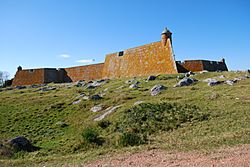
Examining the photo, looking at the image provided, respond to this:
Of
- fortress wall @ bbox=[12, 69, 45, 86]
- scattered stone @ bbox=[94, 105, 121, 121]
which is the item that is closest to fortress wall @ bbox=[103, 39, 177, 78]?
fortress wall @ bbox=[12, 69, 45, 86]

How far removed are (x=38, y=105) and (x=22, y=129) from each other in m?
7.38

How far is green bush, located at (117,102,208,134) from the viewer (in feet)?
50.7

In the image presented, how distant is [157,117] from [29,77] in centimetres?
5367

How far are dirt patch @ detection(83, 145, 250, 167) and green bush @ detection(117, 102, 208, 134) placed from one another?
497 cm

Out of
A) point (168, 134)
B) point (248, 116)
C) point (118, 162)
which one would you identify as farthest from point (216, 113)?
point (118, 162)

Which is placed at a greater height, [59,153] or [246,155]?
[246,155]

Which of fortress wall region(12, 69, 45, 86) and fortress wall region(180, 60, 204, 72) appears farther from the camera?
fortress wall region(12, 69, 45, 86)

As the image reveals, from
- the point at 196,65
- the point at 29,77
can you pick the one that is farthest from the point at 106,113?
the point at 29,77

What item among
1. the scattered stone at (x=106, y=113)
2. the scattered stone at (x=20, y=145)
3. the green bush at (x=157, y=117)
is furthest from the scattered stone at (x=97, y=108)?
the scattered stone at (x=20, y=145)

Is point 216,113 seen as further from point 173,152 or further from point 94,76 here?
point 94,76

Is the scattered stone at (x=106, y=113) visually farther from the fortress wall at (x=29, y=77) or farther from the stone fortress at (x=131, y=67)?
the fortress wall at (x=29, y=77)

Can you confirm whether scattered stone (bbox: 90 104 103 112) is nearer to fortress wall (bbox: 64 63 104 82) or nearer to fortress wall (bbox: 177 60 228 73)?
fortress wall (bbox: 177 60 228 73)

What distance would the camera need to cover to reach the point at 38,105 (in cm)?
2716

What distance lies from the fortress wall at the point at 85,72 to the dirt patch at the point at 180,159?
47506 millimetres
